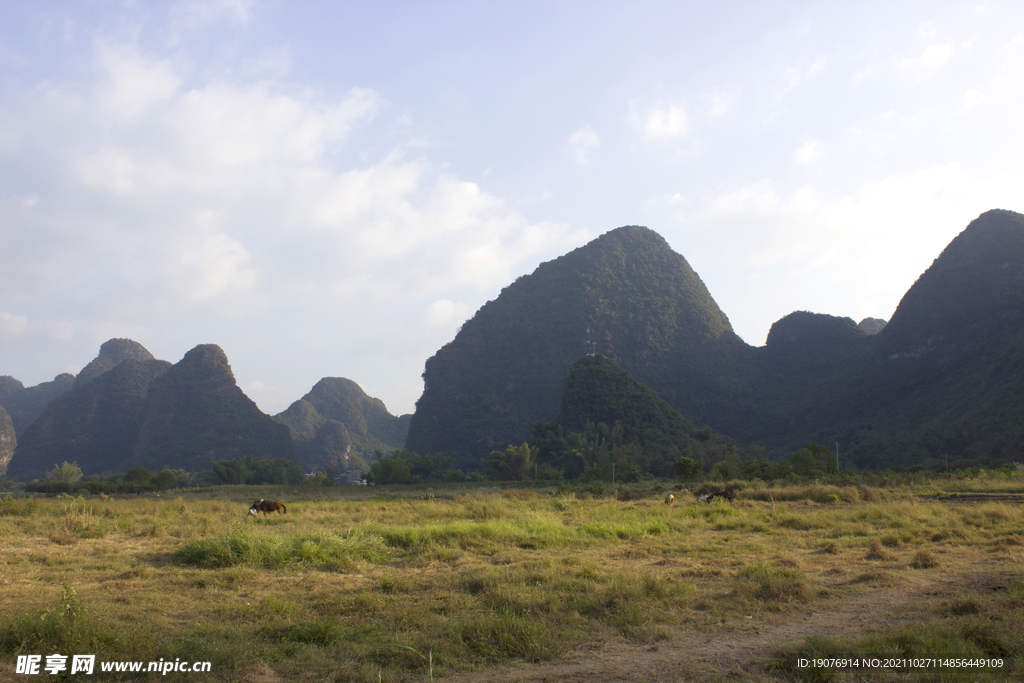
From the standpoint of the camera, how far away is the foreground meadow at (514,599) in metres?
4.27

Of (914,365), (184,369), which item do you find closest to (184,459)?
(184,369)

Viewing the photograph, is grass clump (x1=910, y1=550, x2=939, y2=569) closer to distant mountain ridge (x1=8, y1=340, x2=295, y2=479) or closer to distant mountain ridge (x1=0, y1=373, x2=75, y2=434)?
distant mountain ridge (x1=8, y1=340, x2=295, y2=479)

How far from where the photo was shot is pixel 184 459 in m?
78.6

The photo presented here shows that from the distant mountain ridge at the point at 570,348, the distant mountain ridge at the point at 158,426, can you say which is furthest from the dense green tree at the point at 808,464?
the distant mountain ridge at the point at 158,426

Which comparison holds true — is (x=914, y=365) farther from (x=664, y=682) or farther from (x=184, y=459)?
(x=184, y=459)

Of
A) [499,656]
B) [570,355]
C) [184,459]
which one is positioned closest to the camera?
[499,656]

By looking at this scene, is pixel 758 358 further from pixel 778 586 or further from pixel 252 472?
pixel 778 586

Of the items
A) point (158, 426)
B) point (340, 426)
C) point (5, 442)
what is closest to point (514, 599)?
point (158, 426)

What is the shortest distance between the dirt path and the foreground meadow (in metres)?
0.03

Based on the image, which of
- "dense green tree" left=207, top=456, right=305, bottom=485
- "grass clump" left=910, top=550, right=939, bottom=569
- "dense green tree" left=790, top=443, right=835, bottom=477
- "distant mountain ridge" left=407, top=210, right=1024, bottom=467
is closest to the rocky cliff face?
"distant mountain ridge" left=407, top=210, right=1024, bottom=467

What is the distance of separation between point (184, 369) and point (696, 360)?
8549 centimetres

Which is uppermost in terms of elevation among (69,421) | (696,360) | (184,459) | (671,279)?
(671,279)

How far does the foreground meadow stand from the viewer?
427cm

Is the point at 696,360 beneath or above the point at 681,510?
above
